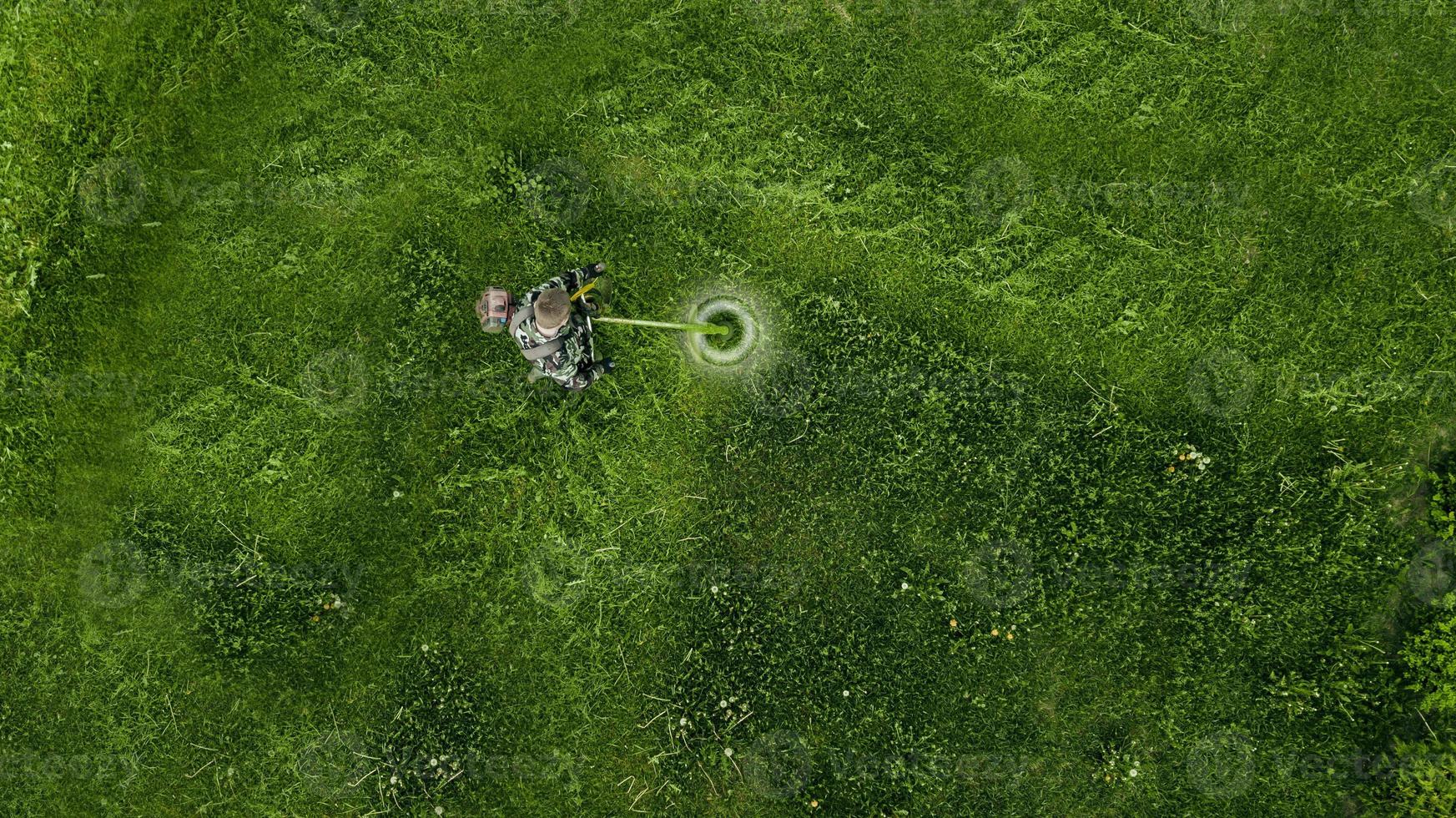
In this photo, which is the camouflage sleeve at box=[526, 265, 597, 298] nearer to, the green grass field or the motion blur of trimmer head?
the motion blur of trimmer head

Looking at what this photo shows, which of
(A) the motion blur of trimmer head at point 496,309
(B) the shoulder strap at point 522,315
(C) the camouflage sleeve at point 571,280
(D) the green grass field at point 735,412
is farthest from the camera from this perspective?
(D) the green grass field at point 735,412

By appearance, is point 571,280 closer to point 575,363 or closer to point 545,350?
point 575,363

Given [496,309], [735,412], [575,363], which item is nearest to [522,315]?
[496,309]

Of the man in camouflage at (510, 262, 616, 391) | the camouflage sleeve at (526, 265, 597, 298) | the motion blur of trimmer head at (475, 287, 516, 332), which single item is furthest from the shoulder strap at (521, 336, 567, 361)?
the motion blur of trimmer head at (475, 287, 516, 332)

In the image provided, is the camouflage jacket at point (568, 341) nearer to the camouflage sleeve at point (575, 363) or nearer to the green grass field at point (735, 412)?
the camouflage sleeve at point (575, 363)

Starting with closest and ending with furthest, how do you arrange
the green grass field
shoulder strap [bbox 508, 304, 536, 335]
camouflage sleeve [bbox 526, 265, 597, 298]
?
shoulder strap [bbox 508, 304, 536, 335] < camouflage sleeve [bbox 526, 265, 597, 298] < the green grass field

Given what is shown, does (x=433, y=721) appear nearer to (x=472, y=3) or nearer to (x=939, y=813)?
(x=939, y=813)

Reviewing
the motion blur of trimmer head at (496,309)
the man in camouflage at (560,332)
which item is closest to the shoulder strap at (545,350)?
the man in camouflage at (560,332)
